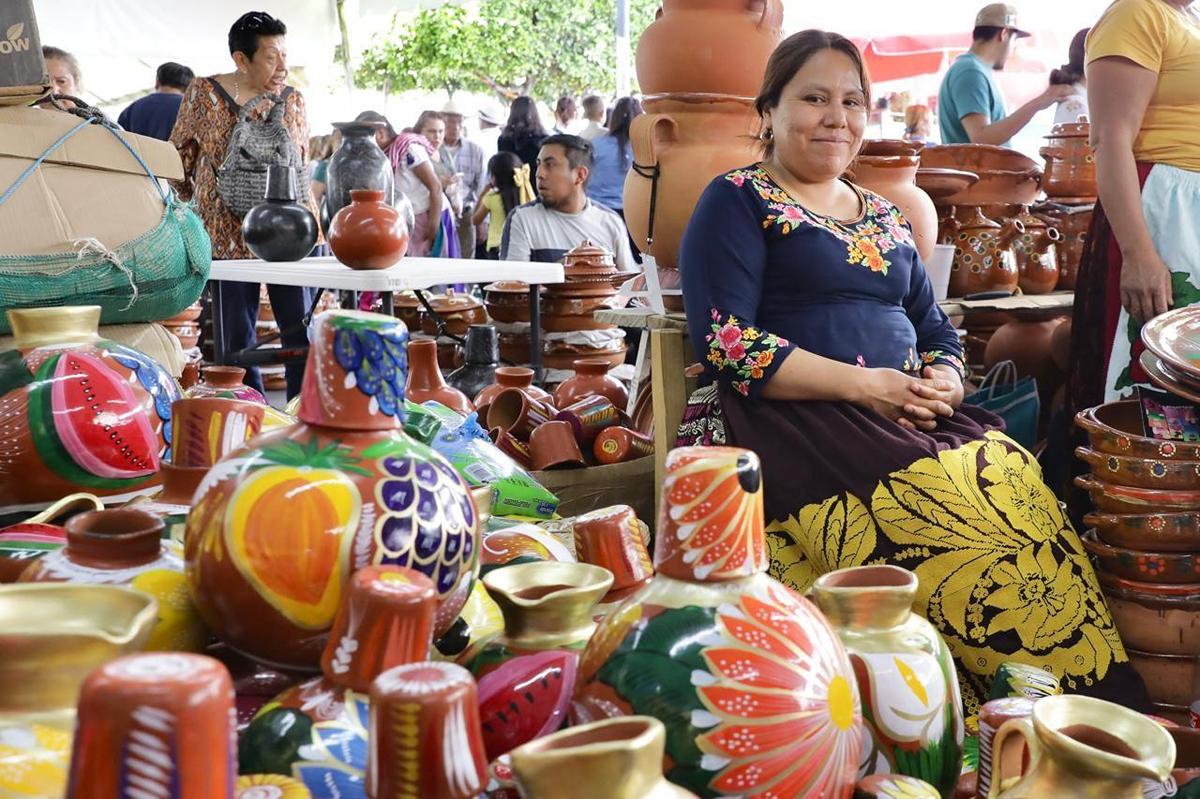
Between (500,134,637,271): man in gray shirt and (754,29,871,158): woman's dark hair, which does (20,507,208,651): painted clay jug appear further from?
(500,134,637,271): man in gray shirt

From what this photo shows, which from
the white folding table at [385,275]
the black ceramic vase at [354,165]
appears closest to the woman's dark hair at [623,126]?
the white folding table at [385,275]

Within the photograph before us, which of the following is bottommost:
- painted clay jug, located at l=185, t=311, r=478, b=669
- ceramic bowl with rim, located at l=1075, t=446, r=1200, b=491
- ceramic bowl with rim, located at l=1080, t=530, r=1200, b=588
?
ceramic bowl with rim, located at l=1080, t=530, r=1200, b=588

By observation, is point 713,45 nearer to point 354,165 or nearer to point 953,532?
point 953,532

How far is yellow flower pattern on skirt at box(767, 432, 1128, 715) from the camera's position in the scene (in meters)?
1.74

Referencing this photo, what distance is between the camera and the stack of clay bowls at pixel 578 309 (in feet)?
14.2

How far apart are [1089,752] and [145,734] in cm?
58

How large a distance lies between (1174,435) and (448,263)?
243 cm

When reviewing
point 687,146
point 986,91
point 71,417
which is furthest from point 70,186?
point 986,91

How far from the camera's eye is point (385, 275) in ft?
9.60

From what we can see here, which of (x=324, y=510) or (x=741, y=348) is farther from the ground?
(x=324, y=510)

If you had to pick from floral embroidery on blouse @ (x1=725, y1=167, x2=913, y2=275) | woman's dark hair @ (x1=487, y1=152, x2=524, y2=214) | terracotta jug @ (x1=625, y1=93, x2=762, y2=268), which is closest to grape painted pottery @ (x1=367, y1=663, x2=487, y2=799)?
floral embroidery on blouse @ (x1=725, y1=167, x2=913, y2=275)

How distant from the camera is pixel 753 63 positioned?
2.56 m

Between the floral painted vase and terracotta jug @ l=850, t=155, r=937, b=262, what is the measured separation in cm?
196

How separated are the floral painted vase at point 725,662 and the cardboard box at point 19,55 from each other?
1.39 meters
